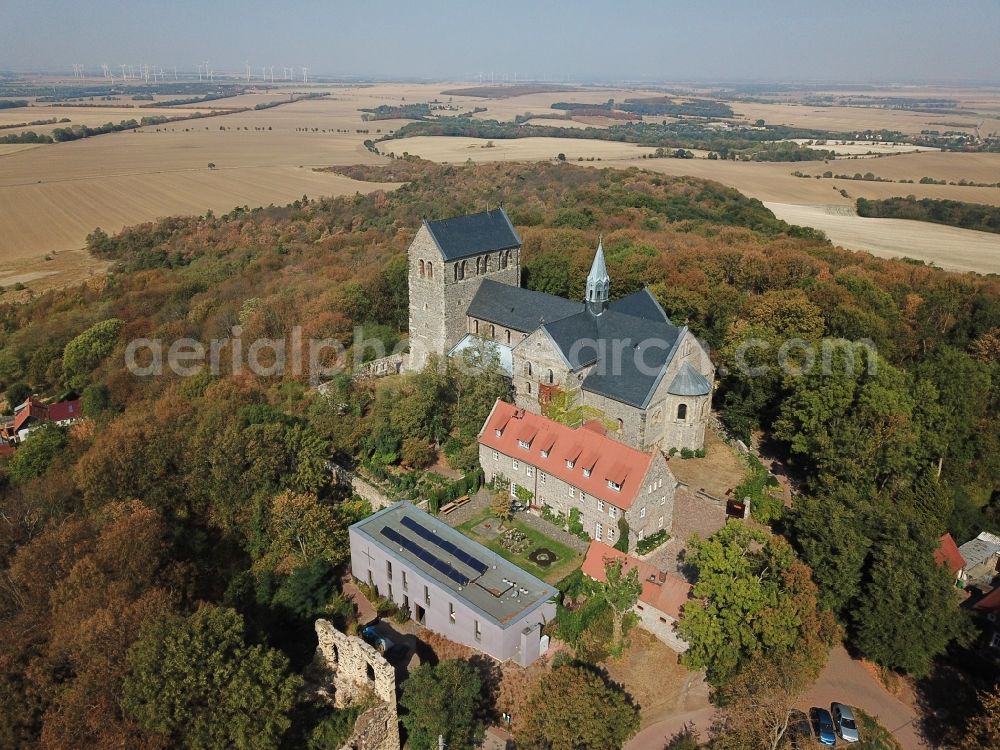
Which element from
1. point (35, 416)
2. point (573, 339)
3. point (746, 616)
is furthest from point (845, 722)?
point (35, 416)

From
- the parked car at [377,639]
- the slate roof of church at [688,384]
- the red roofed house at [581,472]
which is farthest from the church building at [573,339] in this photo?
the parked car at [377,639]

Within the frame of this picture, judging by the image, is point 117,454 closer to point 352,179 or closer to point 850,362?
point 850,362

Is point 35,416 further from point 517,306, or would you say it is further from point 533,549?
point 533,549

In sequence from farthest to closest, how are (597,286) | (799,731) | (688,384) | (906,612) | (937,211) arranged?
(937,211), (597,286), (688,384), (906,612), (799,731)

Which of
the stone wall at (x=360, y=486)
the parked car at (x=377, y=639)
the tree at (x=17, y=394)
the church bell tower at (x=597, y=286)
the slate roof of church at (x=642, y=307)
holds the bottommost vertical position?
the tree at (x=17, y=394)

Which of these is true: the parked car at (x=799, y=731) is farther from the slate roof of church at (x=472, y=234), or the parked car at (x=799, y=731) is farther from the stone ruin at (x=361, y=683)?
the slate roof of church at (x=472, y=234)

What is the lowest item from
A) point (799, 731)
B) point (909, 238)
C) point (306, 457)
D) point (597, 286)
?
point (799, 731)
